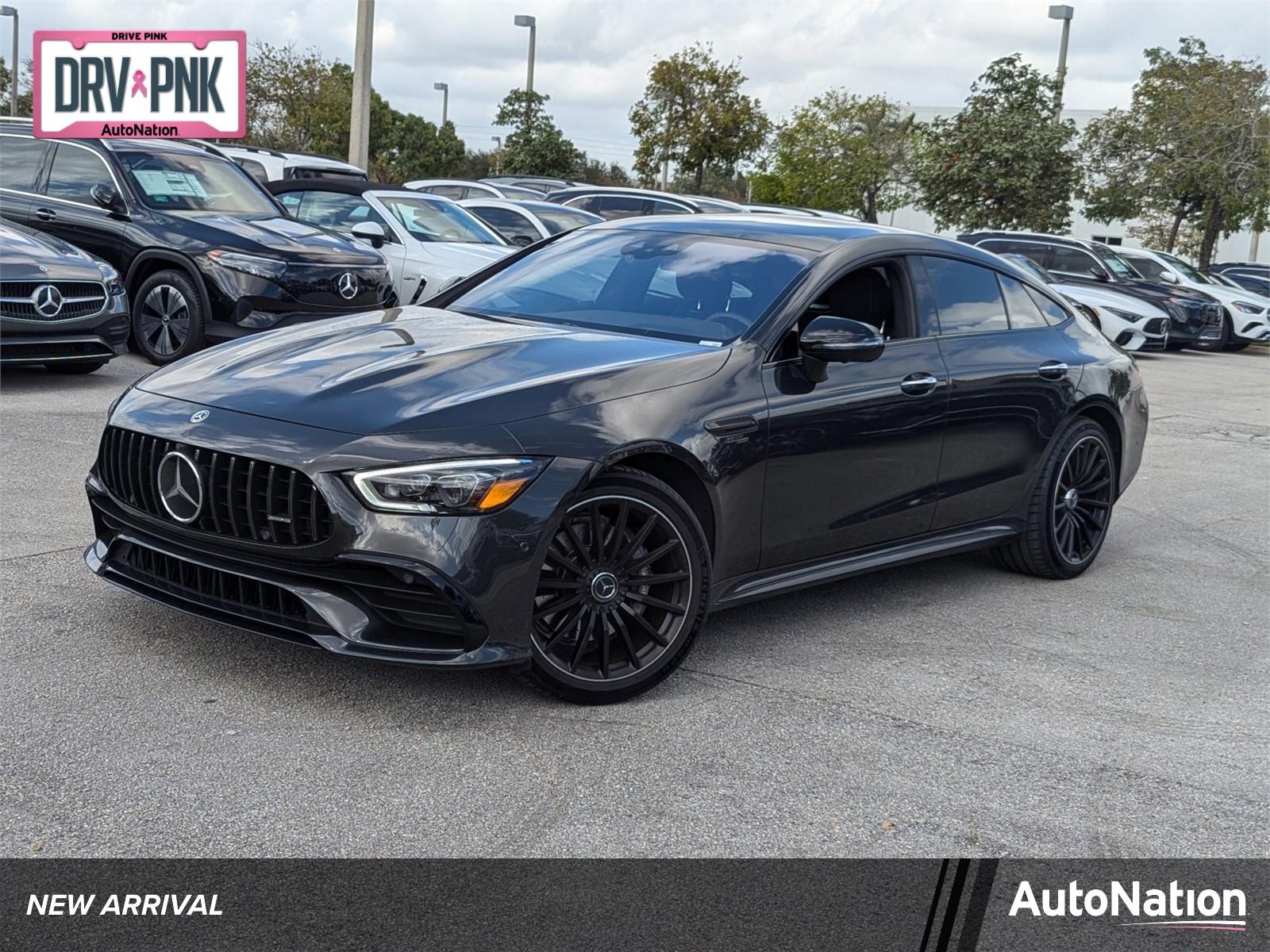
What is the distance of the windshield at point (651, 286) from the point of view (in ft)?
17.5

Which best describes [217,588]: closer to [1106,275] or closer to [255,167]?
[255,167]

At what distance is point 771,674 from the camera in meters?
5.01

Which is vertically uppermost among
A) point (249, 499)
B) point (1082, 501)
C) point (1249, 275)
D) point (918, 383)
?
point (1249, 275)

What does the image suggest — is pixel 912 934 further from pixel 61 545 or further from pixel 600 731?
pixel 61 545

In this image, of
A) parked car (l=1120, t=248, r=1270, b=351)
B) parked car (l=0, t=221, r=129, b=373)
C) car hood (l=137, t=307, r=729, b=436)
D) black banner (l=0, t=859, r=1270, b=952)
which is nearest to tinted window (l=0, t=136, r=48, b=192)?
parked car (l=0, t=221, r=129, b=373)

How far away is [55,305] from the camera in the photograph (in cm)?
988

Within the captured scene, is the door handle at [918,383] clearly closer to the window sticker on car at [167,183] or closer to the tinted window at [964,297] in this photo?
the tinted window at [964,297]

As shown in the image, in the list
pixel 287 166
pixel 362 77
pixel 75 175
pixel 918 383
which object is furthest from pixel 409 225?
pixel 918 383

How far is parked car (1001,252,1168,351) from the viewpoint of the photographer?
20547mm

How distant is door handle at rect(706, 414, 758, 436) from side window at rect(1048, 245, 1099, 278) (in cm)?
1870

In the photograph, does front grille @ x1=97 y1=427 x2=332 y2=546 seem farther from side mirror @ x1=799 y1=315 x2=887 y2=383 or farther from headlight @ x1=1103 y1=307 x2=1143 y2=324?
headlight @ x1=1103 y1=307 x2=1143 y2=324

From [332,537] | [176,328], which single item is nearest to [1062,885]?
[332,537]

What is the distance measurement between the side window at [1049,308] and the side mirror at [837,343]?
6.04 ft

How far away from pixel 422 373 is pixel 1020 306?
3.11 metres
